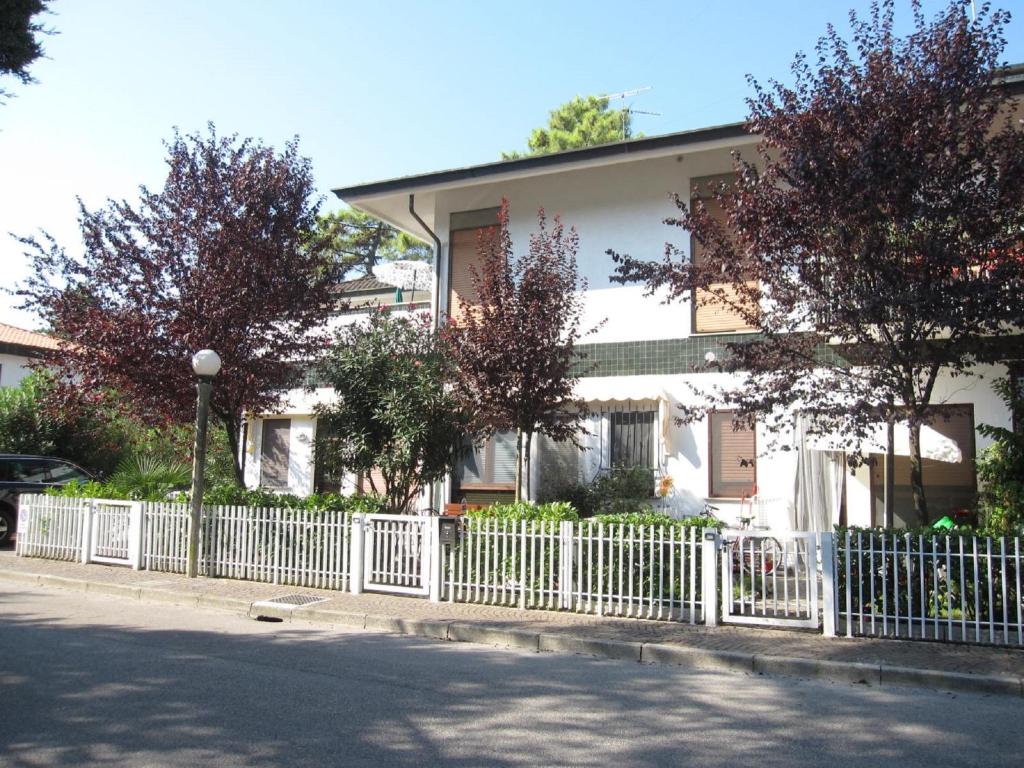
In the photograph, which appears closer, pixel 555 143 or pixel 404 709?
pixel 404 709

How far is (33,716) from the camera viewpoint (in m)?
5.28

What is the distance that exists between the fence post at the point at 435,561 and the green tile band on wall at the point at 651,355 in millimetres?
4458

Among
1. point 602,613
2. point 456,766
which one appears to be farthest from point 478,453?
point 456,766

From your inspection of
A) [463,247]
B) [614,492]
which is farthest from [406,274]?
[614,492]

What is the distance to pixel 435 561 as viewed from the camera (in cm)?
1015

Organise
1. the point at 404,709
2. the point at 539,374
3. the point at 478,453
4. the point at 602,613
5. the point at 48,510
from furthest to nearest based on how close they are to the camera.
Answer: the point at 478,453, the point at 48,510, the point at 539,374, the point at 602,613, the point at 404,709

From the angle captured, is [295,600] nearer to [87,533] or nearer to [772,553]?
[87,533]

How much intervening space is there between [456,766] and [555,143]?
1355 inches

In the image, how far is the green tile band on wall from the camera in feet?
45.1

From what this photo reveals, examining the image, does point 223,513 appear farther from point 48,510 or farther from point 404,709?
point 404,709

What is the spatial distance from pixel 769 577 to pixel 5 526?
1401 centimetres

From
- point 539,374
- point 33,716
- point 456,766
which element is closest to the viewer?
point 456,766

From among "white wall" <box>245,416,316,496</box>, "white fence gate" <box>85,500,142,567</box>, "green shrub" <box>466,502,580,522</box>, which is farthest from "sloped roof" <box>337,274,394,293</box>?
"green shrub" <box>466,502,580,522</box>

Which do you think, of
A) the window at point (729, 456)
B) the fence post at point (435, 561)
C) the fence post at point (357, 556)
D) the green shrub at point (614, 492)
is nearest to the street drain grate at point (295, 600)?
the fence post at point (357, 556)
